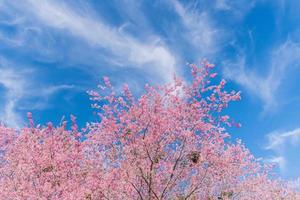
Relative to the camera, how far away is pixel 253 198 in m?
27.6

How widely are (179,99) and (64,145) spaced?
11141 millimetres

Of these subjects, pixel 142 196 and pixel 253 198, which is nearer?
pixel 142 196

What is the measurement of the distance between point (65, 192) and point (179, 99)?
789 centimetres

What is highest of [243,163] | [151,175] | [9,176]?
[243,163]

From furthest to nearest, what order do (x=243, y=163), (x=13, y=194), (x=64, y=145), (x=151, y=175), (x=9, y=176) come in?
(x=64, y=145)
(x=9, y=176)
(x=243, y=163)
(x=13, y=194)
(x=151, y=175)

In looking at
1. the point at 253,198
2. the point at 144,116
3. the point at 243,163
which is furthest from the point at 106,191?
the point at 253,198

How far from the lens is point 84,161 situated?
2261 centimetres

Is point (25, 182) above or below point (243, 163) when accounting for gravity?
below

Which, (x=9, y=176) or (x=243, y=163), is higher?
(x=243, y=163)

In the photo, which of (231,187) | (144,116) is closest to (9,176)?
(144,116)

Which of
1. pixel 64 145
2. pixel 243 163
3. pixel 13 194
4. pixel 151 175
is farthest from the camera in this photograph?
pixel 64 145

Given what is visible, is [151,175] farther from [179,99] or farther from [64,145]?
[64,145]

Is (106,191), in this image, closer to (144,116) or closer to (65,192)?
(65,192)

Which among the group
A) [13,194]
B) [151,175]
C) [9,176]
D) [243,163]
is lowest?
[13,194]
